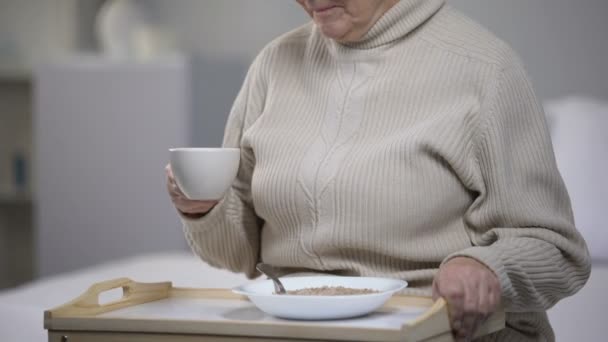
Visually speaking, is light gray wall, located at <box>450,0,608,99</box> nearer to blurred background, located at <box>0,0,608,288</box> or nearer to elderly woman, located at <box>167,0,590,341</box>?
blurred background, located at <box>0,0,608,288</box>

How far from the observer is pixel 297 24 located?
353cm

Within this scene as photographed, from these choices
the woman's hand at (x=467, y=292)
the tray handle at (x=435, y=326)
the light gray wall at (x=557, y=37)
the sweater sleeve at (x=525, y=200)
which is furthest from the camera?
the light gray wall at (x=557, y=37)

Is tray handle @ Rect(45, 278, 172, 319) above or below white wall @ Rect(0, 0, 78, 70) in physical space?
below

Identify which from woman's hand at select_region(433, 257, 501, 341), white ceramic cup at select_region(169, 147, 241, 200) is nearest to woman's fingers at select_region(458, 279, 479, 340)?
woman's hand at select_region(433, 257, 501, 341)

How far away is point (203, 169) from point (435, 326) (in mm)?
355

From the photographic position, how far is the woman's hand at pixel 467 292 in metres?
1.05

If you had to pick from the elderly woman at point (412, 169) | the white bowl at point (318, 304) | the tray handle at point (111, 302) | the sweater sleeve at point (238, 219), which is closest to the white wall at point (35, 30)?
the sweater sleeve at point (238, 219)

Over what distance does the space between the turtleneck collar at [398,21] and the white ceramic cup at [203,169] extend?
332 millimetres

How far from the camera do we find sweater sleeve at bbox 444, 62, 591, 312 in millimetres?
1223

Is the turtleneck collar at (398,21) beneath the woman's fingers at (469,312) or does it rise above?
above

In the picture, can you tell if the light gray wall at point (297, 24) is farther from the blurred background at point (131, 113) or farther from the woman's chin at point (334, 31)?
the woman's chin at point (334, 31)

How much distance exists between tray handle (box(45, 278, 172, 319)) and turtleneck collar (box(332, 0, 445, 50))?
0.48 metres

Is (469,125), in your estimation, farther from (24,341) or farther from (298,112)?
(24,341)

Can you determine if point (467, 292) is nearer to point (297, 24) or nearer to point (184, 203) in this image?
point (184, 203)
